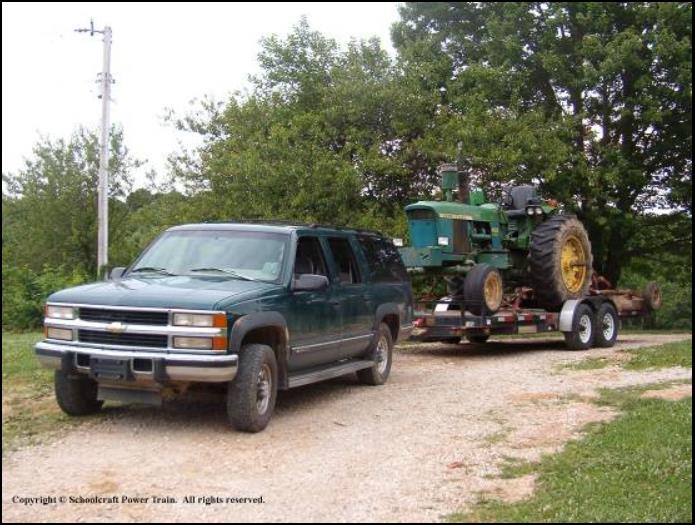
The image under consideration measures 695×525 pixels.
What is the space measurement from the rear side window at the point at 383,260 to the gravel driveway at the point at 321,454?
58.0 inches

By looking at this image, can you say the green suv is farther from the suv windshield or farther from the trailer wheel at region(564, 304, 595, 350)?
the trailer wheel at region(564, 304, 595, 350)

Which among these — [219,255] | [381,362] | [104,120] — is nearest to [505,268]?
[381,362]

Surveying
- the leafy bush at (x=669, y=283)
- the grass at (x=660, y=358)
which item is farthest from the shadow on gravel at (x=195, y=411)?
the leafy bush at (x=669, y=283)

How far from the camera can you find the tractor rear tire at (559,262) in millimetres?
14703

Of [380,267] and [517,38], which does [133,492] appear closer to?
[380,267]

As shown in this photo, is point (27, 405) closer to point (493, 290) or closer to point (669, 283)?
point (493, 290)

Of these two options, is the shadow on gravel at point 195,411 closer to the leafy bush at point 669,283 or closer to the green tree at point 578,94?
the green tree at point 578,94

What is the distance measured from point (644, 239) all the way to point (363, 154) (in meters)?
10.7

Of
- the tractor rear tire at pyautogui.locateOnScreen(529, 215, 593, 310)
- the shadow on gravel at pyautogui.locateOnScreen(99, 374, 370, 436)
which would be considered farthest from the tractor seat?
the shadow on gravel at pyautogui.locateOnScreen(99, 374, 370, 436)

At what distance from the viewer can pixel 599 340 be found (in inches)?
606

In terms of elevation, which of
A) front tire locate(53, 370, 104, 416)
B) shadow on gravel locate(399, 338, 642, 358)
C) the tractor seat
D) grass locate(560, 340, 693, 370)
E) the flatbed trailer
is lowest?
shadow on gravel locate(399, 338, 642, 358)

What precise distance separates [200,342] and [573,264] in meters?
10.4

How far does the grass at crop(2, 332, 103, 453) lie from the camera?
7.01 m

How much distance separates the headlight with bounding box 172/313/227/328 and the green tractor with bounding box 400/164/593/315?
7.00 m
